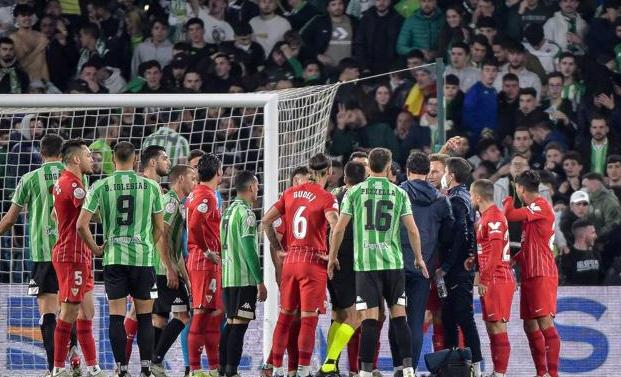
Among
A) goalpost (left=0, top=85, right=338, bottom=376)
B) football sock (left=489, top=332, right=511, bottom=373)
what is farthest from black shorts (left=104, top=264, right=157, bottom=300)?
football sock (left=489, top=332, right=511, bottom=373)

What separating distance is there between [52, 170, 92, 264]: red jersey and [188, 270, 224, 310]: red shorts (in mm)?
975

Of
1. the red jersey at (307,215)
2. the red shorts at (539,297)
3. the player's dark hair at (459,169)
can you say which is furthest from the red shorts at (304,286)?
the red shorts at (539,297)

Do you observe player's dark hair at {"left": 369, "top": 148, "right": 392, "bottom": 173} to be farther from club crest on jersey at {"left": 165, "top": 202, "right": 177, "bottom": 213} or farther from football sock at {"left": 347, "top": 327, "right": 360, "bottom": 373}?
club crest on jersey at {"left": 165, "top": 202, "right": 177, "bottom": 213}

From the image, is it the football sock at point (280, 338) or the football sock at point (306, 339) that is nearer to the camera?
the football sock at point (306, 339)

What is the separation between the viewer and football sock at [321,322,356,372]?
39.3ft

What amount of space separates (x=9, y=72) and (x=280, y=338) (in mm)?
7719

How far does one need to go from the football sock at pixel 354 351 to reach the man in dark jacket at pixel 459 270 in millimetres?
764

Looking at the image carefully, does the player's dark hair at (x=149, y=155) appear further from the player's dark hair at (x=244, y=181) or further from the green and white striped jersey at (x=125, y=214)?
the player's dark hair at (x=244, y=181)

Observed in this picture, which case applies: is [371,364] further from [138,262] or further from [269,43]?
[269,43]

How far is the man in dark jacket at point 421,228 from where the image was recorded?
12.2m

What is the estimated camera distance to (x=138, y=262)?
38.2 ft

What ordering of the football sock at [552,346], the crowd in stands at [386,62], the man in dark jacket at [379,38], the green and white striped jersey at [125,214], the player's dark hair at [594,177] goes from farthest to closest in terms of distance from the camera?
1. the man in dark jacket at [379,38]
2. the crowd in stands at [386,62]
3. the player's dark hair at [594,177]
4. the football sock at [552,346]
5. the green and white striped jersey at [125,214]

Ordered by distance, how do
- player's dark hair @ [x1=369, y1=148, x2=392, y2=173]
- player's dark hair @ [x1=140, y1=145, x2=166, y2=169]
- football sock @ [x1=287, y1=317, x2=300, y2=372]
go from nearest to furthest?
player's dark hair @ [x1=369, y1=148, x2=392, y2=173], player's dark hair @ [x1=140, y1=145, x2=166, y2=169], football sock @ [x1=287, y1=317, x2=300, y2=372]

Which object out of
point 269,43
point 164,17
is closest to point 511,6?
point 269,43
